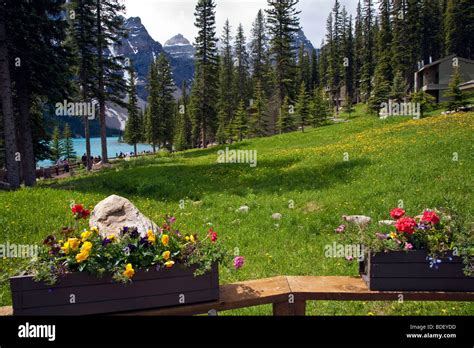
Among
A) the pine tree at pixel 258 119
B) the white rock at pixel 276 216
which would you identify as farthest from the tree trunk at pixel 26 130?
the pine tree at pixel 258 119

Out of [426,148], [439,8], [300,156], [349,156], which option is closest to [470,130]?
[426,148]

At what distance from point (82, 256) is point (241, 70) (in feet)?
273

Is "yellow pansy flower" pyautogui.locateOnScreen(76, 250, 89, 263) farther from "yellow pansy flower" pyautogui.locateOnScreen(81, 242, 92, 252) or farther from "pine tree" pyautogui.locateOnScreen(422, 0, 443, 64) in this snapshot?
"pine tree" pyautogui.locateOnScreen(422, 0, 443, 64)

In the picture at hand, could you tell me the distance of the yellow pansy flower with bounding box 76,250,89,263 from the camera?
3453mm

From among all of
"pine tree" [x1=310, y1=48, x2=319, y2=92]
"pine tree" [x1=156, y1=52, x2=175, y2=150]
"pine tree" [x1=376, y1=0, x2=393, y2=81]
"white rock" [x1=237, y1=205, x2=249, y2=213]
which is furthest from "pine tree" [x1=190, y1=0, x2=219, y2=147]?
"pine tree" [x1=310, y1=48, x2=319, y2=92]

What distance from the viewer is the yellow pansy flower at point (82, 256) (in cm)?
345

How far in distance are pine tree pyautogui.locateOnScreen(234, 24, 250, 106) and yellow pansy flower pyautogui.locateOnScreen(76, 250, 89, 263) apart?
257ft

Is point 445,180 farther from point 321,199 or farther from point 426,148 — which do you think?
point 426,148

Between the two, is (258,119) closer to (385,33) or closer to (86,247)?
(385,33)

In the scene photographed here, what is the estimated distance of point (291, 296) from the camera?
4055mm

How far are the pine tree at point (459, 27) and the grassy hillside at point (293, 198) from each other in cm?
4902

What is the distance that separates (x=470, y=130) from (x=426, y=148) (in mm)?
4921

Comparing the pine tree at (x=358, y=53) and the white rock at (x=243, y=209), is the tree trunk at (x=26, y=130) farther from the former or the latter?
the pine tree at (x=358, y=53)
